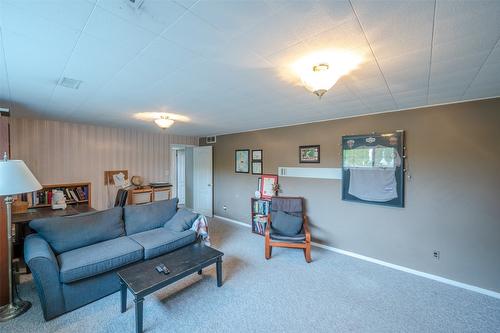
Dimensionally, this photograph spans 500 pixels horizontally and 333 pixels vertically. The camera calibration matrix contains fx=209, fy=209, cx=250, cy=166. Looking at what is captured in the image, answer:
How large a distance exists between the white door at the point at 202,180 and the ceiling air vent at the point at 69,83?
12.2ft

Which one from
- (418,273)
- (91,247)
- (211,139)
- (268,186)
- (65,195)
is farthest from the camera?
(211,139)

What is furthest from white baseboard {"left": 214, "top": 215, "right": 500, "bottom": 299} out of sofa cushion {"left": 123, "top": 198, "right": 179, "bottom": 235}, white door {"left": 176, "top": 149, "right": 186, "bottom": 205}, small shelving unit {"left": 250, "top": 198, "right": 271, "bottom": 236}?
white door {"left": 176, "top": 149, "right": 186, "bottom": 205}

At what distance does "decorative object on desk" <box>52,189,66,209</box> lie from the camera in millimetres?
3674

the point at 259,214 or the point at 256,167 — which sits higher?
the point at 256,167

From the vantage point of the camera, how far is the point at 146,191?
16.4 feet

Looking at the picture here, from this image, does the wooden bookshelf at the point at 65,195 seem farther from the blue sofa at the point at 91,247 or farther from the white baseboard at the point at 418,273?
the white baseboard at the point at 418,273

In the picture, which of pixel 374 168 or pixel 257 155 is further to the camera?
pixel 257 155

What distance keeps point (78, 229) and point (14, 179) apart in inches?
36.8

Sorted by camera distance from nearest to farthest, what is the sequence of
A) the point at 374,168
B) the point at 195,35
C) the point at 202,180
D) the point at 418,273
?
the point at 195,35
the point at 418,273
the point at 374,168
the point at 202,180

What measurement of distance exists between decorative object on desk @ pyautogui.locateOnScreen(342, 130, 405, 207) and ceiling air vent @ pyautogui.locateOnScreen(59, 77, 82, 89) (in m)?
3.65

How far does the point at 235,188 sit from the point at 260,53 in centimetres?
407

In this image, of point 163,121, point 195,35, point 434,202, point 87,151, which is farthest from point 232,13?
point 87,151

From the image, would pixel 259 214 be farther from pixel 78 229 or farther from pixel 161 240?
pixel 78 229

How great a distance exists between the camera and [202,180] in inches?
241
